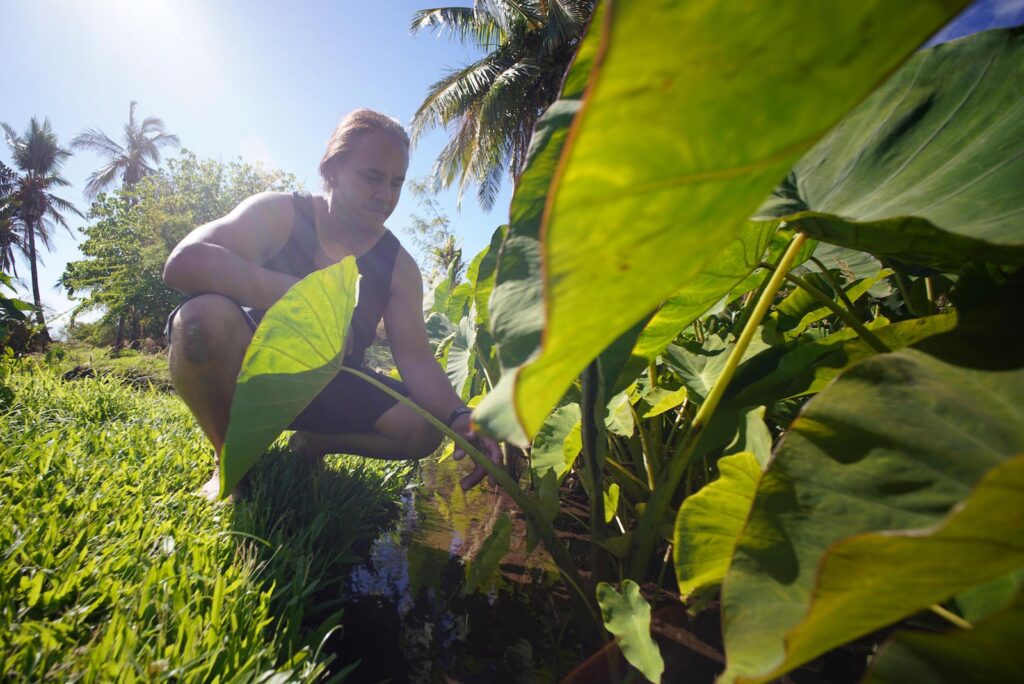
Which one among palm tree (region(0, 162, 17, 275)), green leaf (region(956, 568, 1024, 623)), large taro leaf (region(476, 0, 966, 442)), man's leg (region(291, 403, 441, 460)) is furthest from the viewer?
palm tree (region(0, 162, 17, 275))

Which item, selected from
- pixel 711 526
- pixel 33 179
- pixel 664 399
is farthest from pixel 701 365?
pixel 33 179

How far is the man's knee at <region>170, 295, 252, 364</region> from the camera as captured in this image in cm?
104

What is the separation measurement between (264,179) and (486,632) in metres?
13.9

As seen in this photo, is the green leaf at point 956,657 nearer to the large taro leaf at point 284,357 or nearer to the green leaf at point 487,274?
the green leaf at point 487,274

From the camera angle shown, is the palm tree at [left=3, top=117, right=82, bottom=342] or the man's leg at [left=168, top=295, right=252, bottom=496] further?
the palm tree at [left=3, top=117, right=82, bottom=342]

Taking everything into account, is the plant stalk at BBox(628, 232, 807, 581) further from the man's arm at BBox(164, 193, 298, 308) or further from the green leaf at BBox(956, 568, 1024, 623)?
the man's arm at BBox(164, 193, 298, 308)

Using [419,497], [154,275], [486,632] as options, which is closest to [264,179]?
[154,275]

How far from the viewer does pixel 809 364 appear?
1.68ft

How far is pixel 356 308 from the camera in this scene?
4.51ft

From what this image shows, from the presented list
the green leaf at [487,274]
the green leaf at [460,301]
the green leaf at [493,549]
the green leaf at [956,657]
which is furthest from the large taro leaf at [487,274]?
the green leaf at [460,301]

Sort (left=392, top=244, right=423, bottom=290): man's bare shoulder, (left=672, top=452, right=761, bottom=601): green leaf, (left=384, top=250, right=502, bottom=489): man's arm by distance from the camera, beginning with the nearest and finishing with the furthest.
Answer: (left=672, top=452, right=761, bottom=601): green leaf → (left=384, top=250, right=502, bottom=489): man's arm → (left=392, top=244, right=423, bottom=290): man's bare shoulder

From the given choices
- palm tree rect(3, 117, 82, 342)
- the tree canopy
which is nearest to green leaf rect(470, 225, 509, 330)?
the tree canopy

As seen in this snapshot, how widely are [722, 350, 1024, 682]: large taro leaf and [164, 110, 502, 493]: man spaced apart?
0.82 m

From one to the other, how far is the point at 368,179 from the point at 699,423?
4.11 feet
